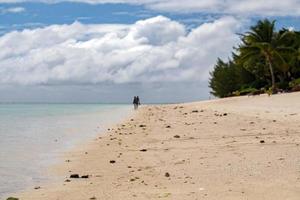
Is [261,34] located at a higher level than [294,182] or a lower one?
higher

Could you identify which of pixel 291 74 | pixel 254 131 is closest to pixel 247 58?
pixel 291 74

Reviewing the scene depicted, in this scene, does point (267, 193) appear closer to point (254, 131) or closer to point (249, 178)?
point (249, 178)

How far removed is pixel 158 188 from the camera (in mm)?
7766

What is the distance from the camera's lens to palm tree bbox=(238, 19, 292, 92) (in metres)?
51.3

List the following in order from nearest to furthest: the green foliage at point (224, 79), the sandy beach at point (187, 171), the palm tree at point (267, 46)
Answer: the sandy beach at point (187, 171), the palm tree at point (267, 46), the green foliage at point (224, 79)

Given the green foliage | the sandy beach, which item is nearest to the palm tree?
the green foliage

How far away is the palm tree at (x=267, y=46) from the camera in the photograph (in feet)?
168

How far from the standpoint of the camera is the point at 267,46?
51.0 metres

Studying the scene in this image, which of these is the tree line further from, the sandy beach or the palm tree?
the sandy beach

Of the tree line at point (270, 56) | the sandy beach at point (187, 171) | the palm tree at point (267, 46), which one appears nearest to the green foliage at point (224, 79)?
the tree line at point (270, 56)

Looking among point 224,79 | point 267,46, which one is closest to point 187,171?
point 267,46

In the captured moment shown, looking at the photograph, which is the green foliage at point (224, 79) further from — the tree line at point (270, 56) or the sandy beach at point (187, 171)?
the sandy beach at point (187, 171)

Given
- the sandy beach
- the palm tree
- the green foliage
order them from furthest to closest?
the green foliage → the palm tree → the sandy beach

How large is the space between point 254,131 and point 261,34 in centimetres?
3982
